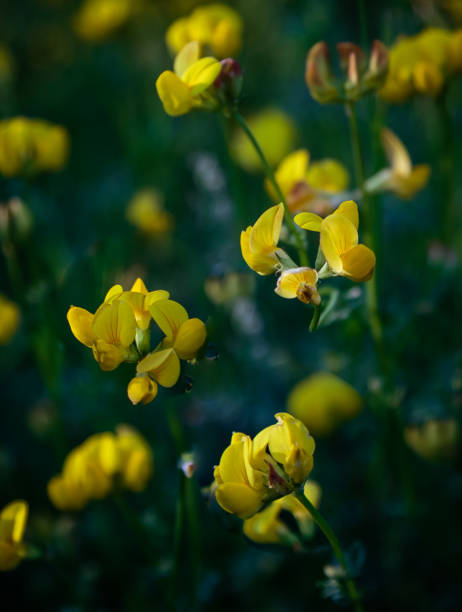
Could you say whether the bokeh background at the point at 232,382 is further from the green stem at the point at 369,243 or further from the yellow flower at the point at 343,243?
the yellow flower at the point at 343,243

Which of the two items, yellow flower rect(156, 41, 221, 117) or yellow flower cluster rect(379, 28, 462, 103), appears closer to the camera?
yellow flower rect(156, 41, 221, 117)

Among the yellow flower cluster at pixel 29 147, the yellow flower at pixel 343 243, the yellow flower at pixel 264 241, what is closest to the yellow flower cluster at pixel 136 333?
the yellow flower at pixel 264 241

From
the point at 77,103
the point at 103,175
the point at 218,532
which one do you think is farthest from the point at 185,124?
the point at 218,532

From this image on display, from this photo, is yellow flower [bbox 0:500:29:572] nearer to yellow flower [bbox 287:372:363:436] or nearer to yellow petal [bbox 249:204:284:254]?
yellow petal [bbox 249:204:284:254]

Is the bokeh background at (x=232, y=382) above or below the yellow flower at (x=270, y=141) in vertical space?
below

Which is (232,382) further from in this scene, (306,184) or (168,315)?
(168,315)

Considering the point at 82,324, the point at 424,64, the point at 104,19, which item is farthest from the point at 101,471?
the point at 104,19

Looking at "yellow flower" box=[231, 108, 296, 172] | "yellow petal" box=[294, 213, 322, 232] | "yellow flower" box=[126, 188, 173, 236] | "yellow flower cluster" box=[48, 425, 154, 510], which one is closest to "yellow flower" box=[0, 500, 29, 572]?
"yellow flower cluster" box=[48, 425, 154, 510]
